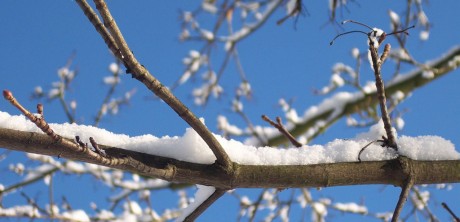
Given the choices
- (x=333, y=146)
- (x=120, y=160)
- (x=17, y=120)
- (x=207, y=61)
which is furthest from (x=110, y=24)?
(x=207, y=61)

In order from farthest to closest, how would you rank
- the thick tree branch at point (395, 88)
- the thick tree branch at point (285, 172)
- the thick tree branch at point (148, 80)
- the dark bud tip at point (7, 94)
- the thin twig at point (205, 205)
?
the thick tree branch at point (395, 88) → the thin twig at point (205, 205) → the thick tree branch at point (285, 172) → the thick tree branch at point (148, 80) → the dark bud tip at point (7, 94)

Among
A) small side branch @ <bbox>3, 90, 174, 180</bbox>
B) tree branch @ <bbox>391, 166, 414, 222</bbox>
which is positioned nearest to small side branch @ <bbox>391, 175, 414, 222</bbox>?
tree branch @ <bbox>391, 166, 414, 222</bbox>

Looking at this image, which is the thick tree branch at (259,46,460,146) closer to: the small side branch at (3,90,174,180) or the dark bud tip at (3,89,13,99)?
the small side branch at (3,90,174,180)

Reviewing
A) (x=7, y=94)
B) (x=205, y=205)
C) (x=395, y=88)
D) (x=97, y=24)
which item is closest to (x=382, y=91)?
(x=205, y=205)

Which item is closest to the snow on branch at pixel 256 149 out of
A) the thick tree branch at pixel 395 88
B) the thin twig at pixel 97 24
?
the thin twig at pixel 97 24

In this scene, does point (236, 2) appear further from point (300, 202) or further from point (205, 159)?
point (205, 159)

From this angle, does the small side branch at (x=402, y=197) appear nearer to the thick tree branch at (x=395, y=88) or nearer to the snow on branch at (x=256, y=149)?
the snow on branch at (x=256, y=149)
